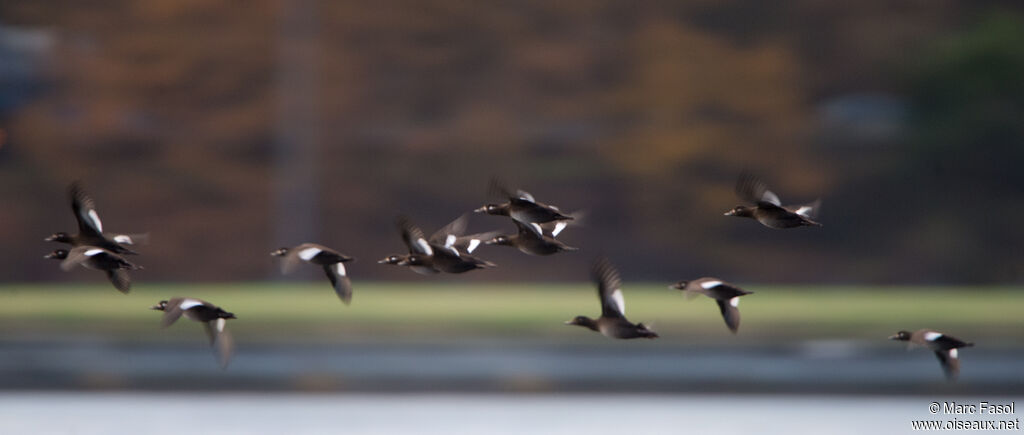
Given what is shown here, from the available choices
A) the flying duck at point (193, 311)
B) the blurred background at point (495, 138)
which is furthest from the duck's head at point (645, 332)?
the blurred background at point (495, 138)

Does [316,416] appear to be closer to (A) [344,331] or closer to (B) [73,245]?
(A) [344,331]

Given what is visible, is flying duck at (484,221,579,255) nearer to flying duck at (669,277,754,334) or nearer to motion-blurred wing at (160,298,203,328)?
flying duck at (669,277,754,334)

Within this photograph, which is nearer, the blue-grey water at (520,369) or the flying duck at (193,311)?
the flying duck at (193,311)

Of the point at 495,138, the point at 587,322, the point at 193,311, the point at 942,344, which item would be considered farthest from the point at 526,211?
the point at 495,138

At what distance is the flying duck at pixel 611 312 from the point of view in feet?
16.5

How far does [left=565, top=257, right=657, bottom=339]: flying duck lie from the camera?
5.02 m

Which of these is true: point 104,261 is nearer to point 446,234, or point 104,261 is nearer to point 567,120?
point 446,234

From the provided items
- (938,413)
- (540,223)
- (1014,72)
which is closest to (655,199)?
(1014,72)

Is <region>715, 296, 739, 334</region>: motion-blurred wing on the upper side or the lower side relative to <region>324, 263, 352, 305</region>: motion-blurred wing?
lower

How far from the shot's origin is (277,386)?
1143cm

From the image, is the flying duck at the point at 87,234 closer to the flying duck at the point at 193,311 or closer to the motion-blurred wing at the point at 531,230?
the flying duck at the point at 193,311

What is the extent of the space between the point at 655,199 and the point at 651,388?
7.86 meters

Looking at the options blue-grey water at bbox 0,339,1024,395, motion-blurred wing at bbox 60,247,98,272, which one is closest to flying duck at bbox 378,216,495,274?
motion-blurred wing at bbox 60,247,98,272

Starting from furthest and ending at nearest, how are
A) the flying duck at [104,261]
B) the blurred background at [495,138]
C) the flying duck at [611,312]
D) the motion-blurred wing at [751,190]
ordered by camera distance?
the blurred background at [495,138], the motion-blurred wing at [751,190], the flying duck at [611,312], the flying duck at [104,261]
